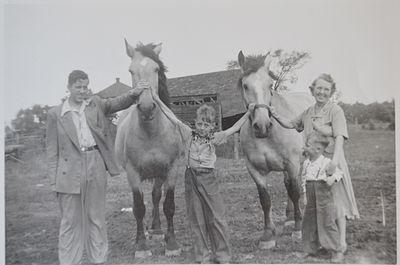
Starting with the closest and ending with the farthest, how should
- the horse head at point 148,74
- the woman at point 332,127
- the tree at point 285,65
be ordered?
the horse head at point 148,74
the woman at point 332,127
the tree at point 285,65

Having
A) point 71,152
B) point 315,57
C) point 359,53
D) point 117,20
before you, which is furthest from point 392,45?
point 71,152

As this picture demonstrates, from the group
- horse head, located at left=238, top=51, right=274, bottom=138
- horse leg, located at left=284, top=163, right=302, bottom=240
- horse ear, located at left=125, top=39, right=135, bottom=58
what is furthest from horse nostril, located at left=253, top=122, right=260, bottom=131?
horse ear, located at left=125, top=39, right=135, bottom=58

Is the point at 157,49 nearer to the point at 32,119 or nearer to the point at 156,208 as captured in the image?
the point at 32,119

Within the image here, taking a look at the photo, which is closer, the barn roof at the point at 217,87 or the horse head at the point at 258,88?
the horse head at the point at 258,88

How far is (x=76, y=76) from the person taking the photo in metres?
4.51

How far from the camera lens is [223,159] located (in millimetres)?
4422

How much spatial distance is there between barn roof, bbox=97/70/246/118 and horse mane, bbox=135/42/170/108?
0.06m

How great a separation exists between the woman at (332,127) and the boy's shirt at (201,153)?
649mm

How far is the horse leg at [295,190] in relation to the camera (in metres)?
4.45

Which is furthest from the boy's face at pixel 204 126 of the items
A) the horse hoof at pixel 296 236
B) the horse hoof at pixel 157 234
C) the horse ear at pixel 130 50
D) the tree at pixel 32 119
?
the tree at pixel 32 119

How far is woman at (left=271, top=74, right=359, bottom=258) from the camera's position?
4379 mm

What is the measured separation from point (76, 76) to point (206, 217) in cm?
176

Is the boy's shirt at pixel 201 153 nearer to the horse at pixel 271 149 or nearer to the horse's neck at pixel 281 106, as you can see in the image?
the horse at pixel 271 149

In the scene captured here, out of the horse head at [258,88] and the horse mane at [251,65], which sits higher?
the horse mane at [251,65]
